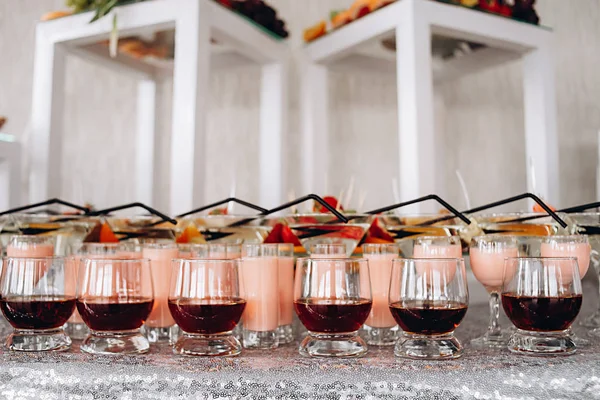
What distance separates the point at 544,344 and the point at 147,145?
1.50 m

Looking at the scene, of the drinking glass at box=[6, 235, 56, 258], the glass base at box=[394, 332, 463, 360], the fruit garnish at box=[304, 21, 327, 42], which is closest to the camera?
the glass base at box=[394, 332, 463, 360]

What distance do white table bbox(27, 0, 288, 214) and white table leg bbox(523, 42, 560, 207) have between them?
0.64 metres

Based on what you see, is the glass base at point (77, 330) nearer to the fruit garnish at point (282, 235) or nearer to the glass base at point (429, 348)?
the fruit garnish at point (282, 235)

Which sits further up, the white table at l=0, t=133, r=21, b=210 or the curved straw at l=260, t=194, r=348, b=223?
the white table at l=0, t=133, r=21, b=210

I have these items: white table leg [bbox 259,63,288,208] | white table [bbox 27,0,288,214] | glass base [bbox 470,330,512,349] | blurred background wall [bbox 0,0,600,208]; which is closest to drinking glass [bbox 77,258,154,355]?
glass base [bbox 470,330,512,349]

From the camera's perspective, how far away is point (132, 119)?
7.34 feet

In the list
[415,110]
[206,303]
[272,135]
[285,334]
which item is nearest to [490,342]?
[285,334]

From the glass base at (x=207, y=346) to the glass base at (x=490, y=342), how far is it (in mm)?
300

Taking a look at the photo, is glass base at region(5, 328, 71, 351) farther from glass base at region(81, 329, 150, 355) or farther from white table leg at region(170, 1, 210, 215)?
white table leg at region(170, 1, 210, 215)

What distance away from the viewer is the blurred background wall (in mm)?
2193

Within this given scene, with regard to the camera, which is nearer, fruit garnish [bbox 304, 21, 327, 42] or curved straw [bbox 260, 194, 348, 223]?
curved straw [bbox 260, 194, 348, 223]

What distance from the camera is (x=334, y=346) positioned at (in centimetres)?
71

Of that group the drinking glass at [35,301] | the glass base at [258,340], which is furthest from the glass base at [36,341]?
the glass base at [258,340]

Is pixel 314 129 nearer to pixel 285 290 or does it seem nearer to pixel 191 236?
pixel 191 236
